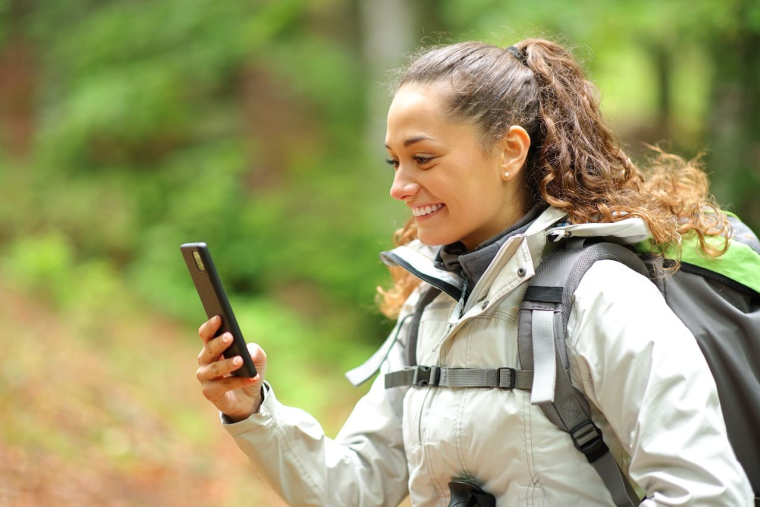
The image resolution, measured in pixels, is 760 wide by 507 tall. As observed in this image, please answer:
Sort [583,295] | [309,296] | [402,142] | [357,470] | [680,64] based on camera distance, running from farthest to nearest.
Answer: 1. [680,64]
2. [309,296]
3. [357,470]
4. [402,142]
5. [583,295]

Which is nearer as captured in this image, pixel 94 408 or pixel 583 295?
pixel 583 295

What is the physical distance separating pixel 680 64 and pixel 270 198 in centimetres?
776

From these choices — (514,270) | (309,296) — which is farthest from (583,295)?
(309,296)

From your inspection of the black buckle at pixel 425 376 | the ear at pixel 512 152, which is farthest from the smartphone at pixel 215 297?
the ear at pixel 512 152

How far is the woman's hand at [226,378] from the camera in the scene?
2158 millimetres

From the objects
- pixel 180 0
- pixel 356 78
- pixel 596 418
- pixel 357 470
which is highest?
pixel 180 0

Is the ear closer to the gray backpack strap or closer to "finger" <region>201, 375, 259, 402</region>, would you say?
the gray backpack strap

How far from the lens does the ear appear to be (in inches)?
87.7

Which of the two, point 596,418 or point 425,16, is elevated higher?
point 425,16

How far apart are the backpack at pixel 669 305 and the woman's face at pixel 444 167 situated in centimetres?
26

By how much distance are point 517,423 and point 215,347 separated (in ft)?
2.96

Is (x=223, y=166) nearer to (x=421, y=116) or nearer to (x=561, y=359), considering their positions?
(x=421, y=116)

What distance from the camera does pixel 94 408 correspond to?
220 inches

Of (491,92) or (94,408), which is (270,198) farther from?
(491,92)
